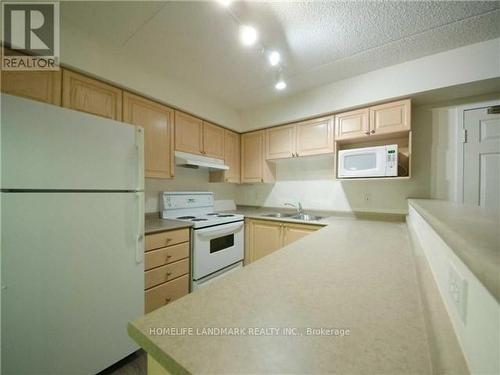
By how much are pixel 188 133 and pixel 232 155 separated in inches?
31.5

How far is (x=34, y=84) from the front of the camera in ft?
4.52

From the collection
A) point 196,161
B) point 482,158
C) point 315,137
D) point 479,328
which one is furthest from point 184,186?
point 482,158

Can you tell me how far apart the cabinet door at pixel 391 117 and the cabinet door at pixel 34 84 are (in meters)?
2.73

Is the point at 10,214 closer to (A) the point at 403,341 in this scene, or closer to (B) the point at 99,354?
(B) the point at 99,354

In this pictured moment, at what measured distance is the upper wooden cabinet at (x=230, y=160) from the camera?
114 inches

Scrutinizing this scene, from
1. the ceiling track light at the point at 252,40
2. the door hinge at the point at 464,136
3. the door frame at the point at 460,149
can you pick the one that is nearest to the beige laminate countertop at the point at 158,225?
the ceiling track light at the point at 252,40

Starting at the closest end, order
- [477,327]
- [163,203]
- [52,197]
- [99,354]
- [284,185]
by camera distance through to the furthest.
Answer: [477,327], [52,197], [99,354], [163,203], [284,185]

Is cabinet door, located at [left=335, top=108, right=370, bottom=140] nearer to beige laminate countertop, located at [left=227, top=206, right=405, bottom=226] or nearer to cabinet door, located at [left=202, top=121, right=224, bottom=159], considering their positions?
beige laminate countertop, located at [left=227, top=206, right=405, bottom=226]

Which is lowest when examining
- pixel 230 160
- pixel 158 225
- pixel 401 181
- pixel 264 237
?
pixel 264 237

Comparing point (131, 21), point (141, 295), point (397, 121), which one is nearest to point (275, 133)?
point (397, 121)

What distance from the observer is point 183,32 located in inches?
59.6

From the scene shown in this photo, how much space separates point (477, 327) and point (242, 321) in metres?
0.44

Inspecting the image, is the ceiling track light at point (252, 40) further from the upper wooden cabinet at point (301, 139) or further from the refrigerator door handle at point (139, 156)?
the refrigerator door handle at point (139, 156)

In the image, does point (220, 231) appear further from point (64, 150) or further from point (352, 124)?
point (352, 124)
